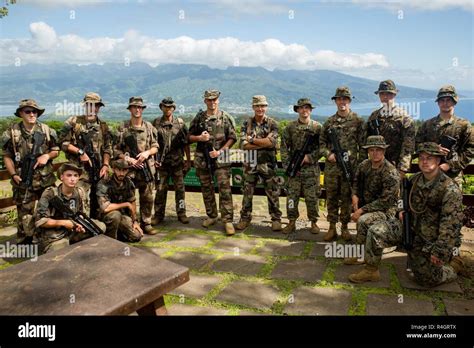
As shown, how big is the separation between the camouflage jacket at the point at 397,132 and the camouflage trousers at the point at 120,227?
4115mm

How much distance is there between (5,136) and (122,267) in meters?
3.93

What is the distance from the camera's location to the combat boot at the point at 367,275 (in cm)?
466

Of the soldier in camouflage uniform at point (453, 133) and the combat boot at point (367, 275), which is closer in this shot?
the combat boot at point (367, 275)

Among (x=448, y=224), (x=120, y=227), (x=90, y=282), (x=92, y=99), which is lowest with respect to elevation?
(x=120, y=227)

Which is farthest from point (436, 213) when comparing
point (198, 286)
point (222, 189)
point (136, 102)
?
point (136, 102)

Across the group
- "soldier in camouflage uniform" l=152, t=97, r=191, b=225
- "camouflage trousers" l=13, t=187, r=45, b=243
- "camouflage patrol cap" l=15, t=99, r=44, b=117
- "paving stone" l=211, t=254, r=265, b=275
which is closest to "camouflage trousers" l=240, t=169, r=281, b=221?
"soldier in camouflage uniform" l=152, t=97, r=191, b=225

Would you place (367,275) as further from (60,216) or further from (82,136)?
(82,136)

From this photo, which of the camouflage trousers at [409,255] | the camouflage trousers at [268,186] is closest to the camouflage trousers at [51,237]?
the camouflage trousers at [268,186]

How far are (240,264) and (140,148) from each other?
2.76 m

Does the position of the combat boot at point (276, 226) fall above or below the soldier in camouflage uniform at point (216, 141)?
below

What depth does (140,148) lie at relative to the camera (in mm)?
6590

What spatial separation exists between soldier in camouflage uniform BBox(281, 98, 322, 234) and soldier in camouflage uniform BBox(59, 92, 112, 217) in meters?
3.13

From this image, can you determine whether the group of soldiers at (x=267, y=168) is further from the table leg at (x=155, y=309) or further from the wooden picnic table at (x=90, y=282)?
the table leg at (x=155, y=309)
